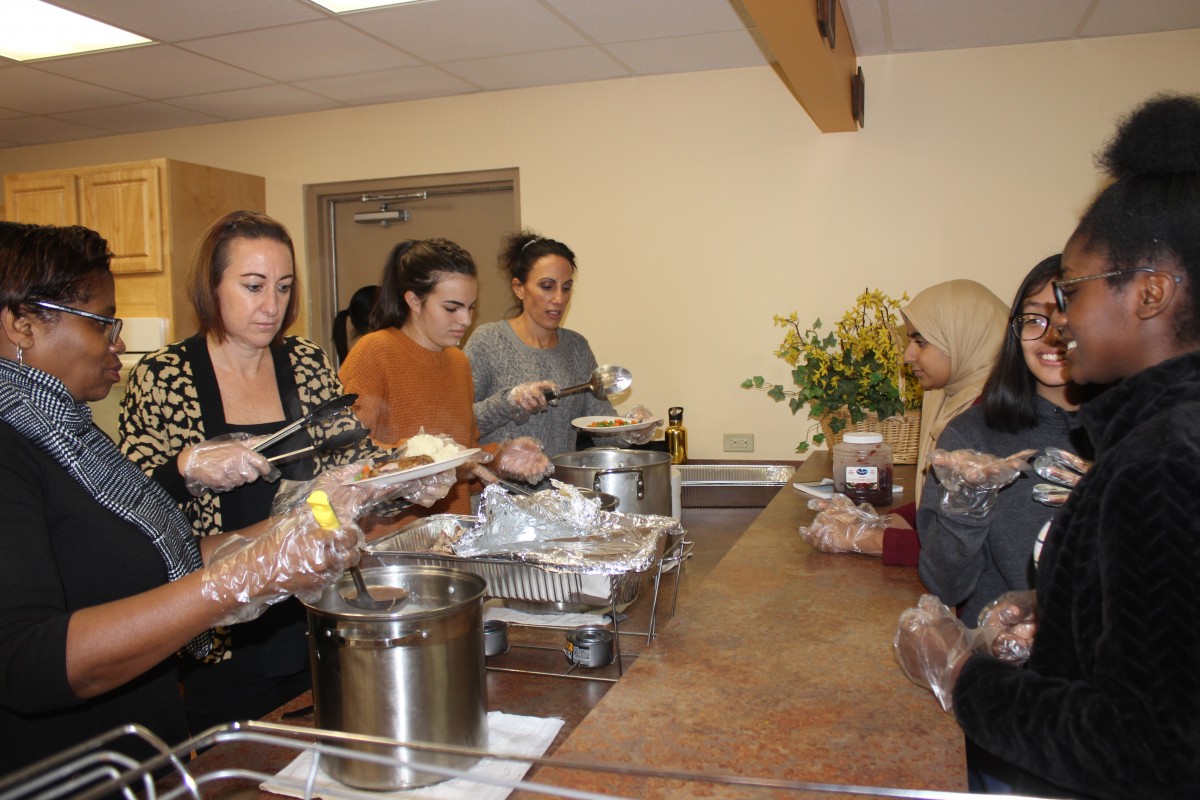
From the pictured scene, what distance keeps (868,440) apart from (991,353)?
391mm

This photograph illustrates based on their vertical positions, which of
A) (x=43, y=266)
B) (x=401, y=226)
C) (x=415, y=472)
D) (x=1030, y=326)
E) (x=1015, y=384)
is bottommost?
(x=415, y=472)

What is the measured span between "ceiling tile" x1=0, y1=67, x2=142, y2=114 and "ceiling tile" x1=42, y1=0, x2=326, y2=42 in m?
0.85

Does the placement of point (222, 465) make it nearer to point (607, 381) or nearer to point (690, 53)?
point (607, 381)

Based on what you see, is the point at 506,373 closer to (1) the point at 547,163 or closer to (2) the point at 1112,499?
(1) the point at 547,163

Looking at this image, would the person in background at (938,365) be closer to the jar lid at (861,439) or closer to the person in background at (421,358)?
the jar lid at (861,439)

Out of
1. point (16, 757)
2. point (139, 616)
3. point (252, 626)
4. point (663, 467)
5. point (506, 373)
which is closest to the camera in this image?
point (139, 616)

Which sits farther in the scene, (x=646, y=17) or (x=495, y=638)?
(x=646, y=17)

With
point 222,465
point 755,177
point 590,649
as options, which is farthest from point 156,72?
point 590,649

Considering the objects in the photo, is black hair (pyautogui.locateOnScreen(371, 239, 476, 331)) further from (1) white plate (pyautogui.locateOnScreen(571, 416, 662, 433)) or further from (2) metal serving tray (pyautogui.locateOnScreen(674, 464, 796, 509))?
(2) metal serving tray (pyautogui.locateOnScreen(674, 464, 796, 509))

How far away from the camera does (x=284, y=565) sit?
3.29 feet

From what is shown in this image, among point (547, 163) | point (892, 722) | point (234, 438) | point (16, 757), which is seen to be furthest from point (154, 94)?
point (892, 722)

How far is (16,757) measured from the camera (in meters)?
1.14

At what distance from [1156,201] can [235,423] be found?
60.1 inches

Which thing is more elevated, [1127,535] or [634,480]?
[1127,535]
